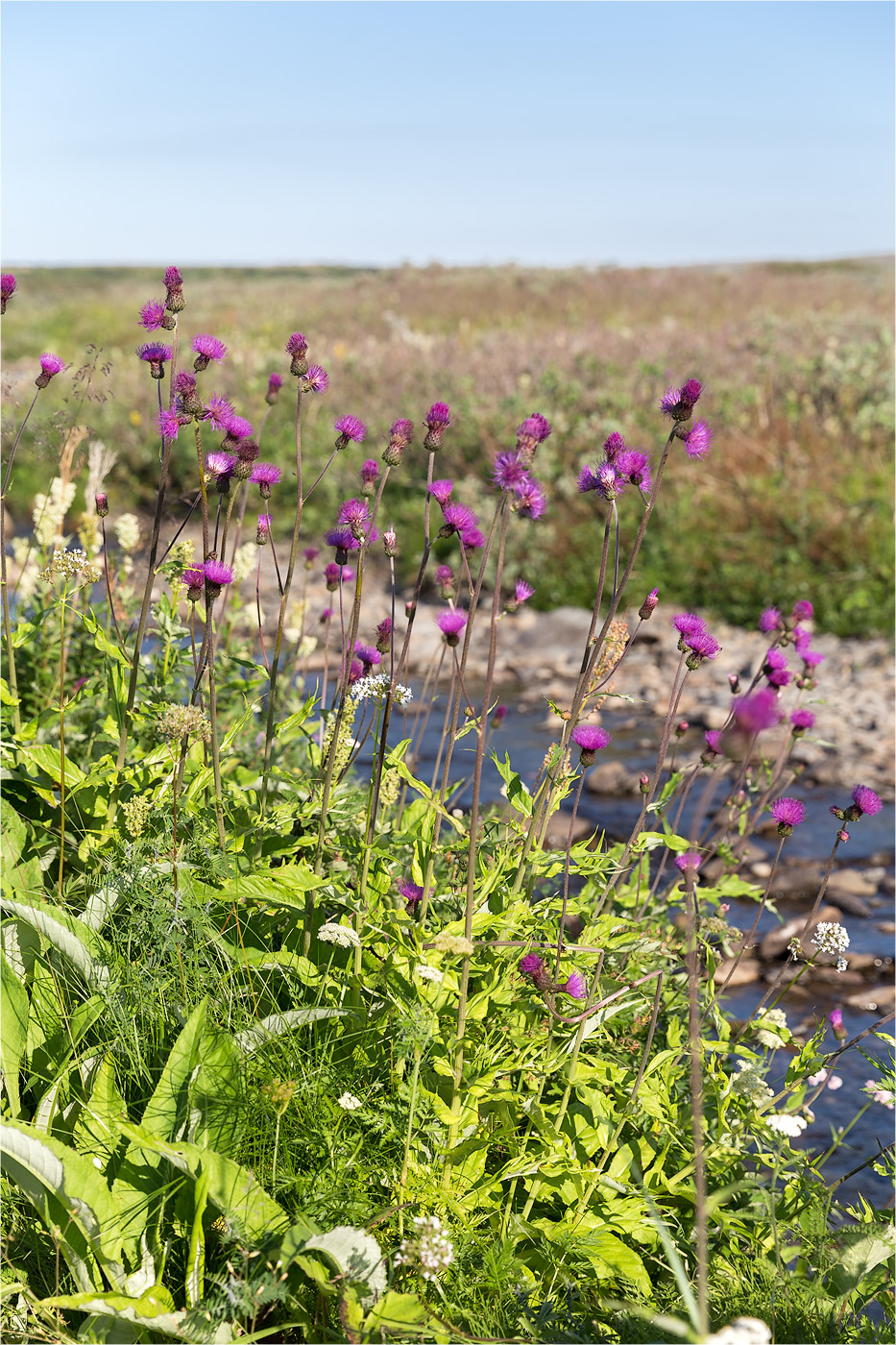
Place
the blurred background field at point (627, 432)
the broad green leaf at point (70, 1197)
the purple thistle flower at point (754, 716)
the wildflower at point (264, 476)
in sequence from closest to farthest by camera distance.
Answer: the purple thistle flower at point (754, 716)
the broad green leaf at point (70, 1197)
the wildflower at point (264, 476)
the blurred background field at point (627, 432)

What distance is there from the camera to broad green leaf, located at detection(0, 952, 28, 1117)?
205cm

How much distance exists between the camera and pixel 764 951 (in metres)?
4.40

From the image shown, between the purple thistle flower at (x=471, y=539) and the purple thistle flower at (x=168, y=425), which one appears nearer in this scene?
the purple thistle flower at (x=471, y=539)

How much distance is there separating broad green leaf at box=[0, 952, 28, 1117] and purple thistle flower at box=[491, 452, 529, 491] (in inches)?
51.4

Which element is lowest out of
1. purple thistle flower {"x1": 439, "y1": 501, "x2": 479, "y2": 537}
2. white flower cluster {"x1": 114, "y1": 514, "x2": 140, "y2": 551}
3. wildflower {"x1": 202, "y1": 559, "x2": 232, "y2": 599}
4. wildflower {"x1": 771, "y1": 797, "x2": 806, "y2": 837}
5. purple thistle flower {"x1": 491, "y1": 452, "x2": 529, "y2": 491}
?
wildflower {"x1": 771, "y1": 797, "x2": 806, "y2": 837}

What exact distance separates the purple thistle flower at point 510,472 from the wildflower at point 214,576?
0.58 meters

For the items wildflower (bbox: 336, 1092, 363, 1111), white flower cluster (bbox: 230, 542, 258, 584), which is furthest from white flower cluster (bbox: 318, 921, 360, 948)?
white flower cluster (bbox: 230, 542, 258, 584)

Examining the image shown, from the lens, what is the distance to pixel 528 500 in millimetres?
2062

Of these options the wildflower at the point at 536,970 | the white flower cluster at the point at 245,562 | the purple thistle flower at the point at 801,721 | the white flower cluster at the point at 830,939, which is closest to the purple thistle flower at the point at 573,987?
the wildflower at the point at 536,970

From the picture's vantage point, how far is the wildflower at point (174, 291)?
7.67 feet

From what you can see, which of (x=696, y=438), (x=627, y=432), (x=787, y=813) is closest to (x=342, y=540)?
(x=696, y=438)

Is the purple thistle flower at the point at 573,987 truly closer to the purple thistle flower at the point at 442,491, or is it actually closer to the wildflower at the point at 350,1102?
the wildflower at the point at 350,1102

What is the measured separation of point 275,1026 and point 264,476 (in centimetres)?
113

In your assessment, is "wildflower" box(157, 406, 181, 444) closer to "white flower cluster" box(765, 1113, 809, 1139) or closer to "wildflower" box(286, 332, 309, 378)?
"wildflower" box(286, 332, 309, 378)
